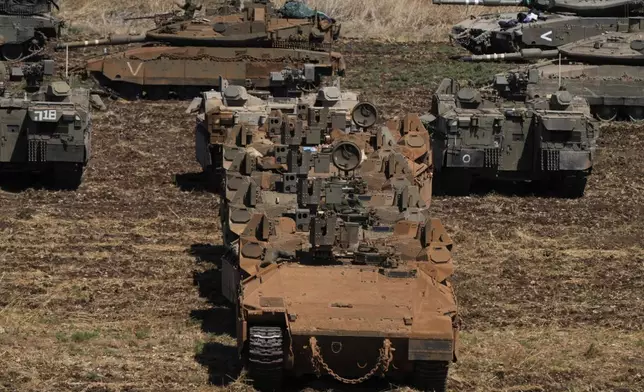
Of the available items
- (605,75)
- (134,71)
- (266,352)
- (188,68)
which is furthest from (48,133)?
(605,75)

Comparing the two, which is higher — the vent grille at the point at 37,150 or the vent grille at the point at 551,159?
the vent grille at the point at 551,159

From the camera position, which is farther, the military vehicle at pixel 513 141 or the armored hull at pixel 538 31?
the armored hull at pixel 538 31

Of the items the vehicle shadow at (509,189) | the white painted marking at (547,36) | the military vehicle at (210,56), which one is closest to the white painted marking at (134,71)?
the military vehicle at (210,56)

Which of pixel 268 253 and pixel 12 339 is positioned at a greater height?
pixel 268 253

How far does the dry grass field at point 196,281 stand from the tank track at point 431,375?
56 centimetres

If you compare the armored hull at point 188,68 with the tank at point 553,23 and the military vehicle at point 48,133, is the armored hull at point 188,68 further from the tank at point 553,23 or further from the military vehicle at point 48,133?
the military vehicle at point 48,133

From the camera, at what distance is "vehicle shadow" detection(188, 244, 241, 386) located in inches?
691

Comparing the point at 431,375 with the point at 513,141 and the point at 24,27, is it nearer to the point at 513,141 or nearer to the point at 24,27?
the point at 513,141

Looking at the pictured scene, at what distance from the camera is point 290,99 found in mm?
30438

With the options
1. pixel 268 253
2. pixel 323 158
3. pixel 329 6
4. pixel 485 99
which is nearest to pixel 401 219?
pixel 268 253

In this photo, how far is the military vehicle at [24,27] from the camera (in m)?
44.7

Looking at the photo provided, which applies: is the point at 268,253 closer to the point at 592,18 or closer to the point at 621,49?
the point at 621,49

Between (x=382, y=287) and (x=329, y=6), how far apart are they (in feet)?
129

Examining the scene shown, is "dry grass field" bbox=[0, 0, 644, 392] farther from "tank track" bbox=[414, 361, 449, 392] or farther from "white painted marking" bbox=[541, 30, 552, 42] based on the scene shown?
"white painted marking" bbox=[541, 30, 552, 42]
